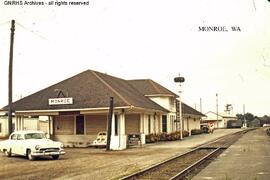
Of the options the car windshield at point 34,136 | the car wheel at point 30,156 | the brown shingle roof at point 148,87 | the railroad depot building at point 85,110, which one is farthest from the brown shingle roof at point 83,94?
the brown shingle roof at point 148,87

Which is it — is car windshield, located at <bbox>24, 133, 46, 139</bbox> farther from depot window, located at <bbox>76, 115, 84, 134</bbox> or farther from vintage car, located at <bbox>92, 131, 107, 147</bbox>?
depot window, located at <bbox>76, 115, 84, 134</bbox>

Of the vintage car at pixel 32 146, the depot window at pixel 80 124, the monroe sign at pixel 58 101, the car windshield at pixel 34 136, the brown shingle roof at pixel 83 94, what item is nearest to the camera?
the vintage car at pixel 32 146

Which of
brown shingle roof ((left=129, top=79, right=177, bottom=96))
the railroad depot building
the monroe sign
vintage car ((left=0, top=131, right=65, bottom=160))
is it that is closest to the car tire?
vintage car ((left=0, top=131, right=65, bottom=160))

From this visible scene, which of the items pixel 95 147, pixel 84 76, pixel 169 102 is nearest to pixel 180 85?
pixel 169 102

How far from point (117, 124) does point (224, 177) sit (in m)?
20.2

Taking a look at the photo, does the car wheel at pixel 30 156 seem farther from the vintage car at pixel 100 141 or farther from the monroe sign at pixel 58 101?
the monroe sign at pixel 58 101

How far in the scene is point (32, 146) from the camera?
22500mm

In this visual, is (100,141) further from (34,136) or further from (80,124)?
(34,136)

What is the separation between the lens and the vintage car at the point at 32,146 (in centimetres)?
2242

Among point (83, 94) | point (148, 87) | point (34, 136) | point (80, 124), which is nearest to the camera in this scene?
point (34, 136)

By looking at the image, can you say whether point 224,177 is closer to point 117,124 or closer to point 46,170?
point 46,170

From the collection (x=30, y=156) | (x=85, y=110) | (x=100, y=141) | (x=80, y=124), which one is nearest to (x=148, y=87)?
(x=80, y=124)

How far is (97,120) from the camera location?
36281 mm

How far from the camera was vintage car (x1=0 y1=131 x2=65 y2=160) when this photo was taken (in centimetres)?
2242
